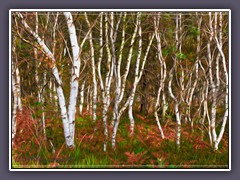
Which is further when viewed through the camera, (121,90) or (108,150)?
(121,90)

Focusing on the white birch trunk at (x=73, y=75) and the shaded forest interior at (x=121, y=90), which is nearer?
the shaded forest interior at (x=121, y=90)

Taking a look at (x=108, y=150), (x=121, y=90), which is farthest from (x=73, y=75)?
(x=108, y=150)

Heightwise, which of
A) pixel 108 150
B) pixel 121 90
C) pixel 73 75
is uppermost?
pixel 73 75

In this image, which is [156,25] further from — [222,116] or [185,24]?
[222,116]

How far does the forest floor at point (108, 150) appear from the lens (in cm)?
533

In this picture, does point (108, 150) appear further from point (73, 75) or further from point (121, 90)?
point (73, 75)

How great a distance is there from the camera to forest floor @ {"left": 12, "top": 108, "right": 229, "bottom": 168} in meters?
5.33

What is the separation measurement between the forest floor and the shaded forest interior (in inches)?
0.6

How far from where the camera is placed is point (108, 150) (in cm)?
541

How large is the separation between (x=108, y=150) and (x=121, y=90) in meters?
0.91

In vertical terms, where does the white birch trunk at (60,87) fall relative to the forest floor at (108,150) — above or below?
above

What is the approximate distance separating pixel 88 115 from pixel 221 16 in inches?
95.1

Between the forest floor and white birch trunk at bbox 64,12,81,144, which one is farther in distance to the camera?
white birch trunk at bbox 64,12,81,144

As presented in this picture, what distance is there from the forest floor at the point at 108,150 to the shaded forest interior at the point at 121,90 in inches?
0.6
